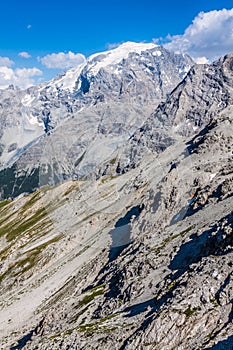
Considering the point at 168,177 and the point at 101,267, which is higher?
the point at 168,177

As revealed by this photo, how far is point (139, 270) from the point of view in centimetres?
6181

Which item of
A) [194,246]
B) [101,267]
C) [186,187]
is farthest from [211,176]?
[194,246]

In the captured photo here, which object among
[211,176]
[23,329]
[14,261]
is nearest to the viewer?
[23,329]

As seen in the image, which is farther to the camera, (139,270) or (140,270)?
(139,270)

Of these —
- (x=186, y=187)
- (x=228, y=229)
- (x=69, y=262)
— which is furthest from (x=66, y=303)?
(x=186, y=187)

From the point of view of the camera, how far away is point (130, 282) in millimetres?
59000

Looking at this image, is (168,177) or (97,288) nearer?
(97,288)

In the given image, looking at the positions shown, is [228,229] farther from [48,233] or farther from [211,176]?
[48,233]

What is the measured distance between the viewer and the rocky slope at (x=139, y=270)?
39.3m

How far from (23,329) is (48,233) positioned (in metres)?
83.4

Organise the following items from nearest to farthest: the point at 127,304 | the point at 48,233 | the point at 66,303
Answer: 1. the point at 127,304
2. the point at 66,303
3. the point at 48,233

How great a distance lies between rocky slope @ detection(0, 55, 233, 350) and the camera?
129ft

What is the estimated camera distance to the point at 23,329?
3027 inches

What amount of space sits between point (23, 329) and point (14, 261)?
67.4 m
